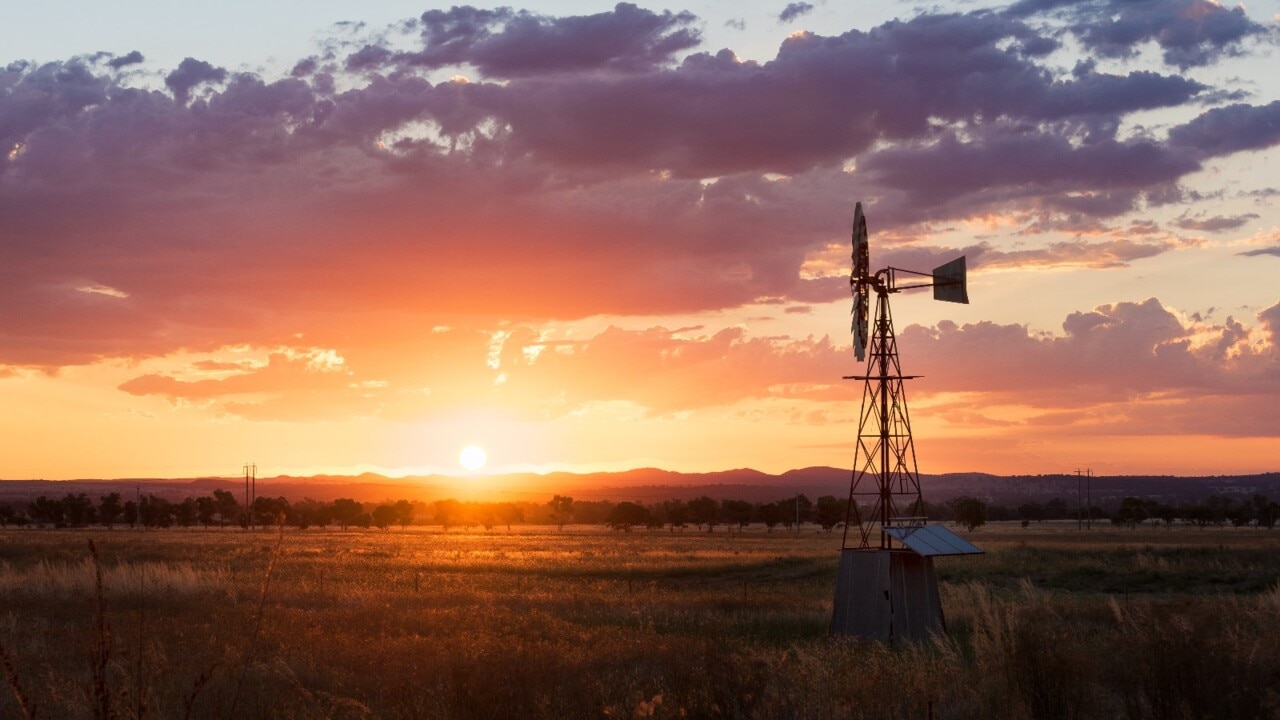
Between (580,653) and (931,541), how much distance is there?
881cm

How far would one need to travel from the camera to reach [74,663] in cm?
1650

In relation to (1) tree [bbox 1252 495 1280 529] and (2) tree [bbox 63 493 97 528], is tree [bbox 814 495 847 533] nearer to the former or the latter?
(1) tree [bbox 1252 495 1280 529]

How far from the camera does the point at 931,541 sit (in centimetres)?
2284

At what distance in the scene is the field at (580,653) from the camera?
35.9 ft

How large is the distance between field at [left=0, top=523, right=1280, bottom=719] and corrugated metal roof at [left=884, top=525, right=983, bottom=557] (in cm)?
141

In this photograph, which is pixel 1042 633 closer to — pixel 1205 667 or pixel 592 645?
pixel 1205 667

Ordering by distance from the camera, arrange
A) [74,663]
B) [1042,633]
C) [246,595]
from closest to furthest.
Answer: [1042,633] → [74,663] → [246,595]

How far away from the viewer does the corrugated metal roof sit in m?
22.2

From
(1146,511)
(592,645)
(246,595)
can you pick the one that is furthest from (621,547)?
(1146,511)

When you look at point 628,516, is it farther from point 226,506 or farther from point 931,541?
point 931,541

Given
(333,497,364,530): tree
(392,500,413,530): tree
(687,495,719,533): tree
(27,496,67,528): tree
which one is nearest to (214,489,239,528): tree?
(333,497,364,530): tree

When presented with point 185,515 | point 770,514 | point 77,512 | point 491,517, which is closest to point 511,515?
point 491,517

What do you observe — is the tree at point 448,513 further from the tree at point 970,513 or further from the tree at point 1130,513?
the tree at point 1130,513

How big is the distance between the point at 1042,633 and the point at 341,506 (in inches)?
6213
